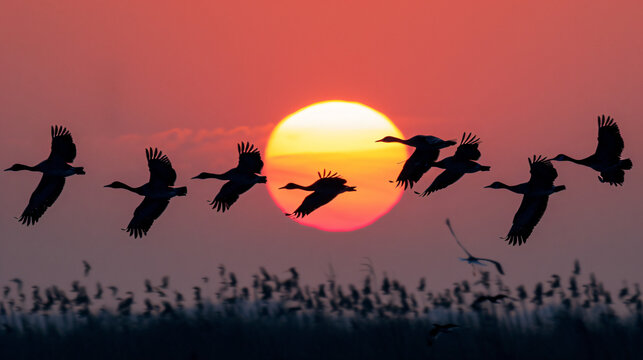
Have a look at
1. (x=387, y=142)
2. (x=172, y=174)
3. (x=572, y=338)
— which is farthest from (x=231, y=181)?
(x=572, y=338)

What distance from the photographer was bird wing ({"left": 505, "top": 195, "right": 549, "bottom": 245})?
3042cm

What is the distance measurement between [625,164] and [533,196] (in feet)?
8.47

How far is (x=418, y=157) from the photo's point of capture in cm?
3195

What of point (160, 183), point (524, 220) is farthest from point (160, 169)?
point (524, 220)

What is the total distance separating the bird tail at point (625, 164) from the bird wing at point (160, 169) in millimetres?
11184

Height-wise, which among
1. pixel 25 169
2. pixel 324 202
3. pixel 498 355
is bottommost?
pixel 498 355

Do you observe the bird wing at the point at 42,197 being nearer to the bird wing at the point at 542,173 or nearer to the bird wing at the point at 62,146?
the bird wing at the point at 62,146

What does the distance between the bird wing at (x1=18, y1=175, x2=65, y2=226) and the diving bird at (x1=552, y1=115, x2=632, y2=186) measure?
531 inches

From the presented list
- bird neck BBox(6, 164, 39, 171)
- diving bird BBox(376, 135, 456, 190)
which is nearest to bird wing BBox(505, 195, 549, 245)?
diving bird BBox(376, 135, 456, 190)

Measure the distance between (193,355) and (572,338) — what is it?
11676 mm

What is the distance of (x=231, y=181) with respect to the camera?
31.4 meters

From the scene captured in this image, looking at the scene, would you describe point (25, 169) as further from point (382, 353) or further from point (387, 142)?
point (382, 353)

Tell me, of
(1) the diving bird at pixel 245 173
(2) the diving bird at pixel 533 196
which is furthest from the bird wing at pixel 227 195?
(2) the diving bird at pixel 533 196

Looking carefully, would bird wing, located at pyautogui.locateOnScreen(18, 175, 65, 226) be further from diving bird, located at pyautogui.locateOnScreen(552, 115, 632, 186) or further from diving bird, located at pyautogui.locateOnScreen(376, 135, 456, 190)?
diving bird, located at pyautogui.locateOnScreen(552, 115, 632, 186)
